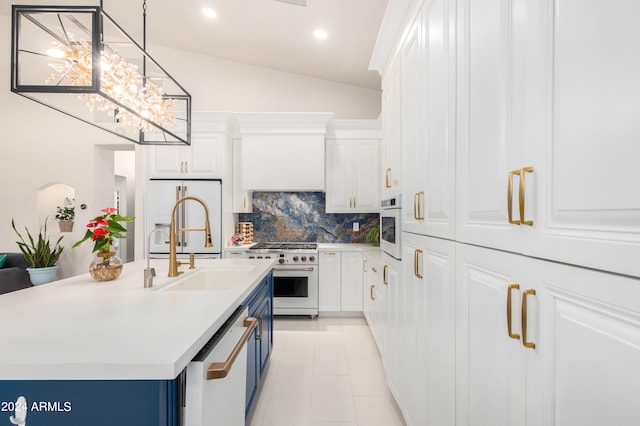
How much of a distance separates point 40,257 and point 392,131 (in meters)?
5.18

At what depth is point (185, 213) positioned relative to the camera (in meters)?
3.68

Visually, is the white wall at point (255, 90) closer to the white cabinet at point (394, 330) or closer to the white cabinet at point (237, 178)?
the white cabinet at point (237, 178)

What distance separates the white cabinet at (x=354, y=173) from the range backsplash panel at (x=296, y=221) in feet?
1.27

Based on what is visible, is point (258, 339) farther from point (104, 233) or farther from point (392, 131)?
point (392, 131)

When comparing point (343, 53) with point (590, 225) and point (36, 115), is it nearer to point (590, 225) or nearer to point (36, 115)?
point (590, 225)

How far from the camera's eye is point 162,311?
3.95 ft

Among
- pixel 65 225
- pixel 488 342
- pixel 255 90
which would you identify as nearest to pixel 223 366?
pixel 488 342

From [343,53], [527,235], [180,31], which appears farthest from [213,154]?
[527,235]

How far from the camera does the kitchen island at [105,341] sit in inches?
31.4

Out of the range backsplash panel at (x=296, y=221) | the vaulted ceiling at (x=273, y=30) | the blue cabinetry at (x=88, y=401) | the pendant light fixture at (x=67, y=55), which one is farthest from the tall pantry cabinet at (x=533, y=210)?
the range backsplash panel at (x=296, y=221)

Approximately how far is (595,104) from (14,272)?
5.84m

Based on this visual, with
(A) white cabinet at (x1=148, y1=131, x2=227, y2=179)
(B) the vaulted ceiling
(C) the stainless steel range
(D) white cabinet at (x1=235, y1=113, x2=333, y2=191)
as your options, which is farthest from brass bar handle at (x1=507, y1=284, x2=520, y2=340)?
(A) white cabinet at (x1=148, y1=131, x2=227, y2=179)

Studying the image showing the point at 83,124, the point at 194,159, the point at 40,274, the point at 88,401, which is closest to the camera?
the point at 88,401

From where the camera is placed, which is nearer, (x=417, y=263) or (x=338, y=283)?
(x=417, y=263)
